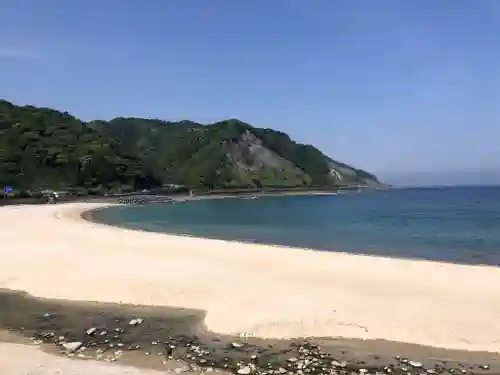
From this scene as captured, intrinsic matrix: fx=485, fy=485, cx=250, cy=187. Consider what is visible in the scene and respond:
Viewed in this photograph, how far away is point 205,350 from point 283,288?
5.45 metres

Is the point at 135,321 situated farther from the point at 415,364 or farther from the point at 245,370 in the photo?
the point at 415,364

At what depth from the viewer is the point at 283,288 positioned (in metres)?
15.0

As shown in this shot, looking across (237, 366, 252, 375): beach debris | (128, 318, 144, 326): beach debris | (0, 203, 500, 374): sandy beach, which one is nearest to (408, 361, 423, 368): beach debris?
(0, 203, 500, 374): sandy beach

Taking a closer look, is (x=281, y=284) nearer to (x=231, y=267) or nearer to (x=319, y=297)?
(x=319, y=297)

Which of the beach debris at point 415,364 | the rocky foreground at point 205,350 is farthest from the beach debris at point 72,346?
the beach debris at point 415,364

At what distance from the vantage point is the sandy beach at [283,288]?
11188mm

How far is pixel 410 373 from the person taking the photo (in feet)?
28.7

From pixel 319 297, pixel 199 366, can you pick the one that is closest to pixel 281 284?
pixel 319 297

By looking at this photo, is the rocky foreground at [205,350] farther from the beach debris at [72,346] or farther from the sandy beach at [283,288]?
the sandy beach at [283,288]

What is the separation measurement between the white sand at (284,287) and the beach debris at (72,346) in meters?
3.02

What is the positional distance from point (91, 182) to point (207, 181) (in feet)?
203

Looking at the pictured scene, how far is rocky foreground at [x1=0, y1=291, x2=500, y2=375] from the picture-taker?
900cm

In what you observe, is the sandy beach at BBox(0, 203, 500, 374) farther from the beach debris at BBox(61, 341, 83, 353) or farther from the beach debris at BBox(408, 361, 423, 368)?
the beach debris at BBox(61, 341, 83, 353)

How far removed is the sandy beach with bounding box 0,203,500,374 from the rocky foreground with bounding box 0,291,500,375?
523 millimetres
